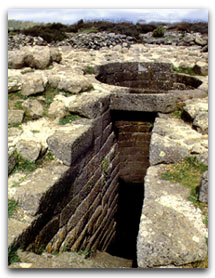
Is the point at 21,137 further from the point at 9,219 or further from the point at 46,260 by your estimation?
the point at 46,260

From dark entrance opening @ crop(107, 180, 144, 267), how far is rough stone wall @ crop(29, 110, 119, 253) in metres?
0.32

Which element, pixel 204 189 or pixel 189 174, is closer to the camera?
pixel 204 189

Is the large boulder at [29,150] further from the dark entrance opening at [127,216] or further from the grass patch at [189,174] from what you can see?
the dark entrance opening at [127,216]

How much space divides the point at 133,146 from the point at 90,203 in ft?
6.99

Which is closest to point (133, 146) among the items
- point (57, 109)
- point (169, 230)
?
point (57, 109)

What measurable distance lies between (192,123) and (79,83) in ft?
7.01

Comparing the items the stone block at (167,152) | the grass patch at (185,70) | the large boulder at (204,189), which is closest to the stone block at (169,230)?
the large boulder at (204,189)

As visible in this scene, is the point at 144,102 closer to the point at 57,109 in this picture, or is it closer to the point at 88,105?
the point at 88,105

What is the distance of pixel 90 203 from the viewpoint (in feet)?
17.0

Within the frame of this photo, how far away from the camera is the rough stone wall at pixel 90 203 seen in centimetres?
389

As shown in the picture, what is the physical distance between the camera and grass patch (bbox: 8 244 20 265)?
2.93 m

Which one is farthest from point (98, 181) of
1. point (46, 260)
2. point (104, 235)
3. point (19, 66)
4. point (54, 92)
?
point (19, 66)

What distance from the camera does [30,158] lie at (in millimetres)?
3965

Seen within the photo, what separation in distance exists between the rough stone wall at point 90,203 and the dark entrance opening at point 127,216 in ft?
1.05
